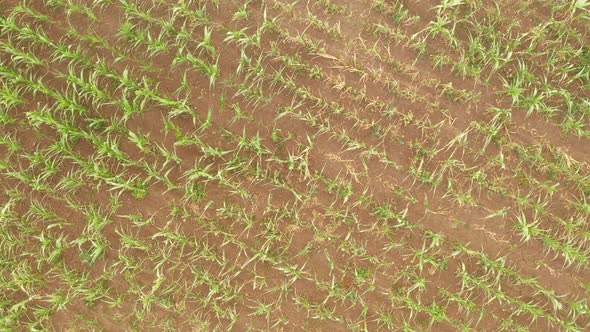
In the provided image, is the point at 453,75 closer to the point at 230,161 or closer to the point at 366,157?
the point at 366,157

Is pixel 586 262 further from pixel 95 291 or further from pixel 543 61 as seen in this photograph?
pixel 95 291

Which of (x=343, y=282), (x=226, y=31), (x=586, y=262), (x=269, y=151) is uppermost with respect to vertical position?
(x=226, y=31)

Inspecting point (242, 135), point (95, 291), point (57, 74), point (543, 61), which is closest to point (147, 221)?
point (95, 291)

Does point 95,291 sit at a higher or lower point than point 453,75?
lower

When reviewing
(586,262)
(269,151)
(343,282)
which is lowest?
(343,282)

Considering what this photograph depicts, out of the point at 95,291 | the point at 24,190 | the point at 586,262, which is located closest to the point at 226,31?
the point at 24,190

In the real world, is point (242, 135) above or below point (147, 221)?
above
